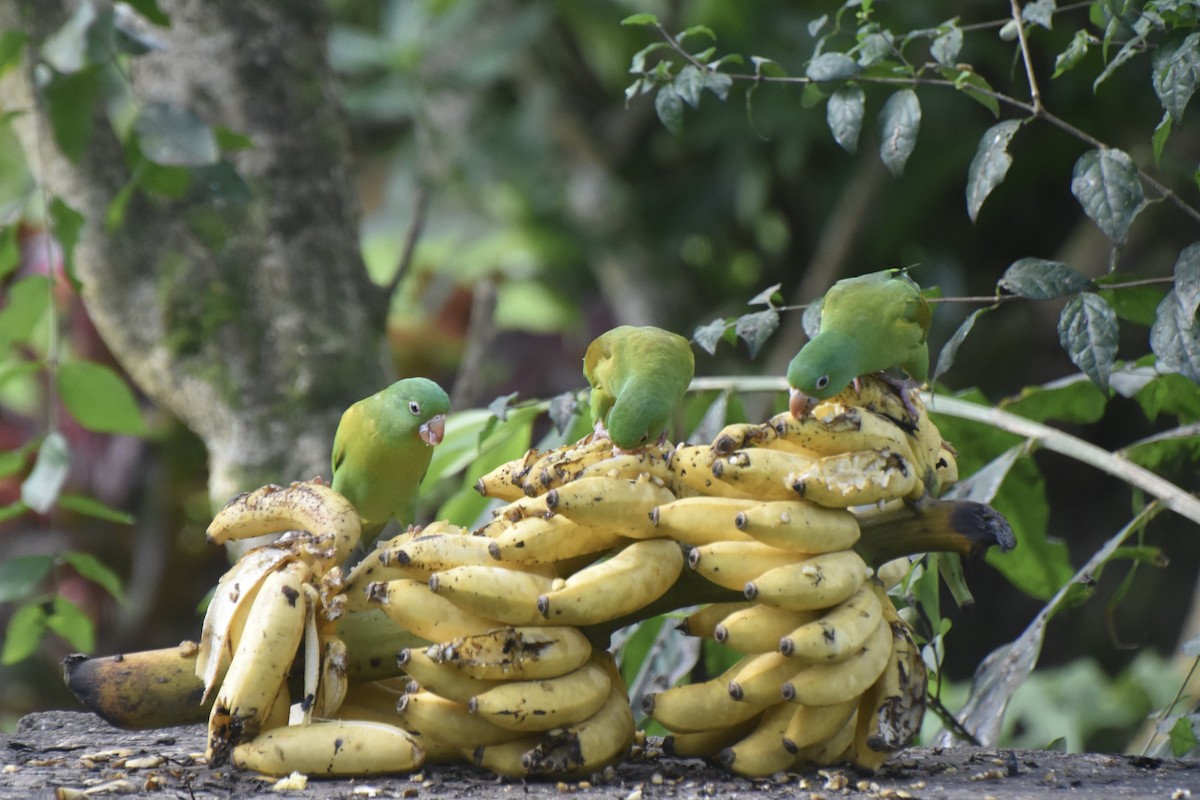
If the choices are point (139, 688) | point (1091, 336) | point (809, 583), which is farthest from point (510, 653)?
point (1091, 336)

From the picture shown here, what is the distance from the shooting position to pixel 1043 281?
4.80 ft

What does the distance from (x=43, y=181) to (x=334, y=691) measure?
1.28 metres

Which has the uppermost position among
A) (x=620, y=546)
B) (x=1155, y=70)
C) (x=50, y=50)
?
(x=50, y=50)

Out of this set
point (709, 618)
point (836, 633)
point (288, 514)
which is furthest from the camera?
point (288, 514)

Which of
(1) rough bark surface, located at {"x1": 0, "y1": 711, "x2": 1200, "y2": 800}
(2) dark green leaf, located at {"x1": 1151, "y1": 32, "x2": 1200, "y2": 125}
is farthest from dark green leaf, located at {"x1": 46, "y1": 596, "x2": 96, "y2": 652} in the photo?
(2) dark green leaf, located at {"x1": 1151, "y1": 32, "x2": 1200, "y2": 125}

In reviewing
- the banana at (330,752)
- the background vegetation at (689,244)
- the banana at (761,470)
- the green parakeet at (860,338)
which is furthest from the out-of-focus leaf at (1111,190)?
the background vegetation at (689,244)

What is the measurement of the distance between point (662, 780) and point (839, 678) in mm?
220

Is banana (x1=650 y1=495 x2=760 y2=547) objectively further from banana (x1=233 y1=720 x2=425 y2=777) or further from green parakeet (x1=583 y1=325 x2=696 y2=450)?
banana (x1=233 y1=720 x2=425 y2=777)

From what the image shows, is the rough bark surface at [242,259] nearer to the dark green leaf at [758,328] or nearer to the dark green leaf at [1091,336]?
the dark green leaf at [758,328]

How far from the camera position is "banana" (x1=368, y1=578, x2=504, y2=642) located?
1295 mm

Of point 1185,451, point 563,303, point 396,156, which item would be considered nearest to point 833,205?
point 563,303

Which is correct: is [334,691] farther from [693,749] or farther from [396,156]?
[396,156]

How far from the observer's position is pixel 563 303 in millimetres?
5969

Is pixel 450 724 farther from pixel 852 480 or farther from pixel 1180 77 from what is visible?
pixel 1180 77
